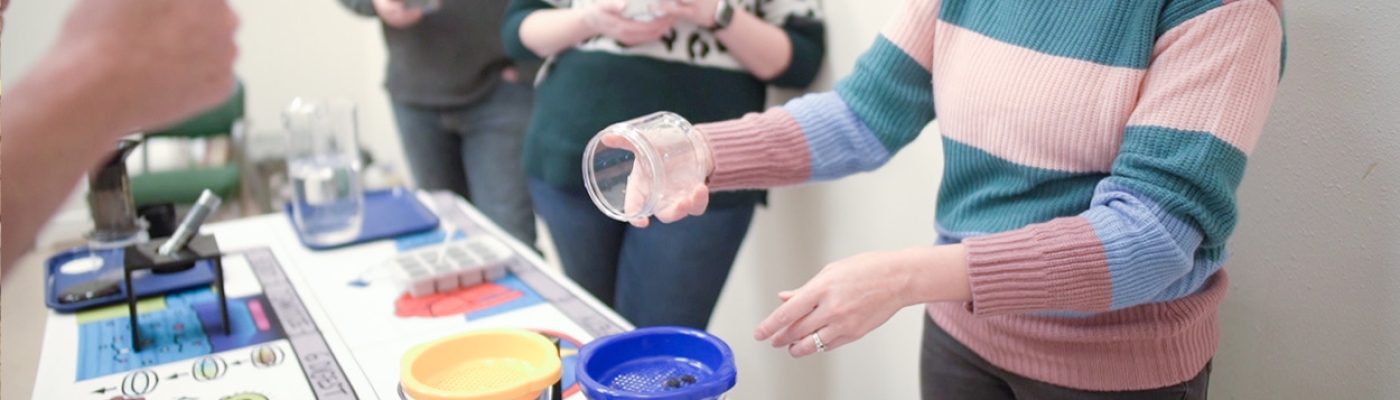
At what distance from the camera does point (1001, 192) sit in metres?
0.92

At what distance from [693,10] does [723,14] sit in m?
0.06

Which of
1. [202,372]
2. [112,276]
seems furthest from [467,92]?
[202,372]

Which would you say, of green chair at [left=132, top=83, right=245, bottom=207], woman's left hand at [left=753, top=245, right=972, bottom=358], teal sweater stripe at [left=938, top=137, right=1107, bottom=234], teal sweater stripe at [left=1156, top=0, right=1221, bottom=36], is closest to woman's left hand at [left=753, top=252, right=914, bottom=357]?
Result: woman's left hand at [left=753, top=245, right=972, bottom=358]

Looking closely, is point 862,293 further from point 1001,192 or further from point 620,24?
point 620,24

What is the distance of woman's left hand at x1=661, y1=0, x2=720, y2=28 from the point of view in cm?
128

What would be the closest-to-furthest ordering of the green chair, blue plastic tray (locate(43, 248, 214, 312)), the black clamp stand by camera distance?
the black clamp stand < blue plastic tray (locate(43, 248, 214, 312)) < the green chair

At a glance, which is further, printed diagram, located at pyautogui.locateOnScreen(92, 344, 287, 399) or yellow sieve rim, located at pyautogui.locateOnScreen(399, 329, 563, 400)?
printed diagram, located at pyautogui.locateOnScreen(92, 344, 287, 399)

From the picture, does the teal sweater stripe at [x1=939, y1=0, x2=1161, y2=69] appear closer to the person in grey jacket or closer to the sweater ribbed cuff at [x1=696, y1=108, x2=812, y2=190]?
the sweater ribbed cuff at [x1=696, y1=108, x2=812, y2=190]

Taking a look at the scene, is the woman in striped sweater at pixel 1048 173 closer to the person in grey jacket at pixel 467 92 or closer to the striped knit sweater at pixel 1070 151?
the striped knit sweater at pixel 1070 151

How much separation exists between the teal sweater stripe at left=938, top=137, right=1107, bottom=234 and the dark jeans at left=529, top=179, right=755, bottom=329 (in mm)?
548

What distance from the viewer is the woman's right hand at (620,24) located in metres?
1.29

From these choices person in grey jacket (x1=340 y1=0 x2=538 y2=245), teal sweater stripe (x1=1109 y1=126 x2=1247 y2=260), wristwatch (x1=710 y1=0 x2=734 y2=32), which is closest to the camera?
teal sweater stripe (x1=1109 y1=126 x2=1247 y2=260)

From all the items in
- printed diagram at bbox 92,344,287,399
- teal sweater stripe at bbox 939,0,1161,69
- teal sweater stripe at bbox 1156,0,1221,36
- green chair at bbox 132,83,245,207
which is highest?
teal sweater stripe at bbox 1156,0,1221,36

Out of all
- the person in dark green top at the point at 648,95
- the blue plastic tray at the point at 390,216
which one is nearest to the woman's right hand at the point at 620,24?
the person in dark green top at the point at 648,95
